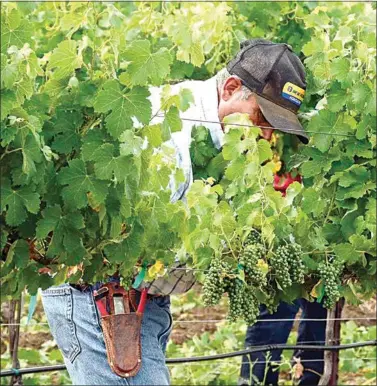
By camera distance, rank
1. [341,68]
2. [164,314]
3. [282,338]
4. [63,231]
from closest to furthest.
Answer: [63,231], [164,314], [341,68], [282,338]

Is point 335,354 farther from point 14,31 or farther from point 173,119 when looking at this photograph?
point 14,31

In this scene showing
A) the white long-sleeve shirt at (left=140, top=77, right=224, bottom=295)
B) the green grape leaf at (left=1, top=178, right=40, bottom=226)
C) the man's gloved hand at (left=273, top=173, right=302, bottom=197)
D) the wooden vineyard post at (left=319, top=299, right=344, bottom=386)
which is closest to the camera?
the green grape leaf at (left=1, top=178, right=40, bottom=226)

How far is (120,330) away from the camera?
3.34m

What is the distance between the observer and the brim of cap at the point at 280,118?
3641 mm

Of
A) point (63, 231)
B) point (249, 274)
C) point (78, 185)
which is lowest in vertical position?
point (249, 274)

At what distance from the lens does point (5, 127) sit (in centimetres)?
257

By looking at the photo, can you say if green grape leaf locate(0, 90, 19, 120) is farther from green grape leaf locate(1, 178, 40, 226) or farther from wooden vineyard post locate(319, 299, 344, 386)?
wooden vineyard post locate(319, 299, 344, 386)

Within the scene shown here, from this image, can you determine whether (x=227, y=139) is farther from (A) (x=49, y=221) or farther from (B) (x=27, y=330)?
(B) (x=27, y=330)

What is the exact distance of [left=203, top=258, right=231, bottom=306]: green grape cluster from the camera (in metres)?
3.31

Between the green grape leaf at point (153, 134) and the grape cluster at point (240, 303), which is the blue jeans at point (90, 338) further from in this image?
the green grape leaf at point (153, 134)

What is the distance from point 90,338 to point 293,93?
104cm

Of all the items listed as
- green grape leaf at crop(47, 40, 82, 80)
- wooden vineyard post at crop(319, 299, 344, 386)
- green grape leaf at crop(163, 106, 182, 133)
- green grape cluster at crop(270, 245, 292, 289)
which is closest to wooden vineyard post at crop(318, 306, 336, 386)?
wooden vineyard post at crop(319, 299, 344, 386)

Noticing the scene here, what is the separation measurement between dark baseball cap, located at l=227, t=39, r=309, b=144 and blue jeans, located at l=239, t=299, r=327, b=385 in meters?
1.40

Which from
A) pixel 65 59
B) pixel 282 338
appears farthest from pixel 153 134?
pixel 282 338
